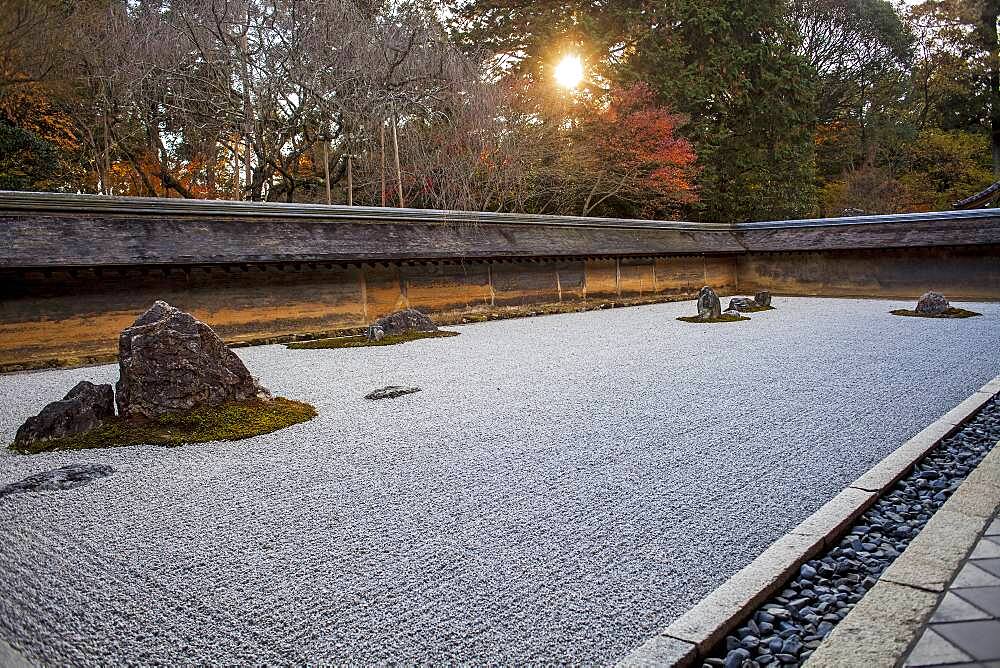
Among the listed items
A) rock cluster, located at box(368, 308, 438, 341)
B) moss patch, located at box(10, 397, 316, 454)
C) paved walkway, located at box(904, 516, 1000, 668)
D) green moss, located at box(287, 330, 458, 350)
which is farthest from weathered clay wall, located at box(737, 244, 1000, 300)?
moss patch, located at box(10, 397, 316, 454)

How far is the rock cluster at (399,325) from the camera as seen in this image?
8656mm

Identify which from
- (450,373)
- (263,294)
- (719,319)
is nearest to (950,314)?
(719,319)

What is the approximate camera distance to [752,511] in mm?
2623

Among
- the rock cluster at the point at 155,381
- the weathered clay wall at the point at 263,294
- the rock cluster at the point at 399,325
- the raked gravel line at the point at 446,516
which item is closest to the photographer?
the raked gravel line at the point at 446,516

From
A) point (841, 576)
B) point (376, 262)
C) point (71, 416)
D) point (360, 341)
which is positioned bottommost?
point (841, 576)

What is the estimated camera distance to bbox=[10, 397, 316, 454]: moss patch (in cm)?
378

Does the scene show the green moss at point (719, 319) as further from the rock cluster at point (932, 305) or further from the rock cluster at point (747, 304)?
the rock cluster at point (932, 305)

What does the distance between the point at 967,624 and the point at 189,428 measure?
3988mm

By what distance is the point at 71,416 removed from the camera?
13.0 feet

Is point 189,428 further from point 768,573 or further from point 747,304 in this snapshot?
point 747,304

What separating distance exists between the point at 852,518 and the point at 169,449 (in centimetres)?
359

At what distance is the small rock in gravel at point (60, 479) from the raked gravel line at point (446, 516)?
0.30 ft

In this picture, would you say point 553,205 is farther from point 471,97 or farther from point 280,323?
point 280,323

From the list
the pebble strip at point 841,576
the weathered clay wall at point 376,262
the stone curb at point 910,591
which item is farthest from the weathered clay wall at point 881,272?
the stone curb at point 910,591
